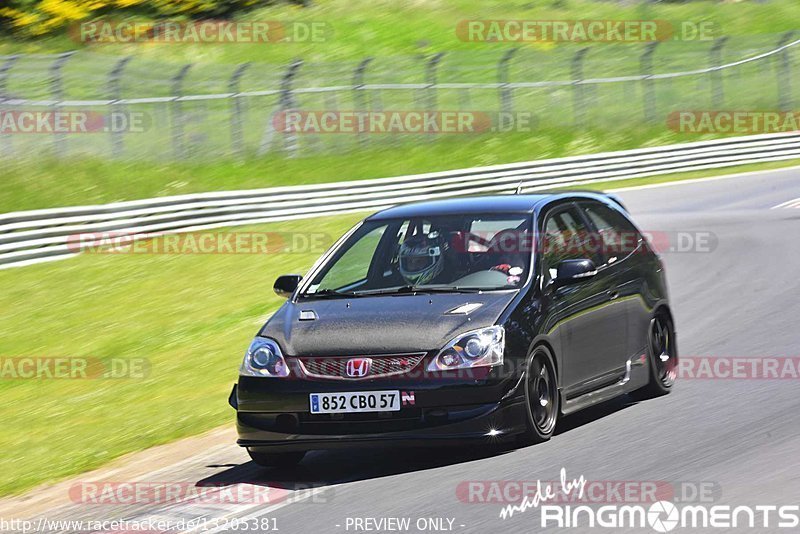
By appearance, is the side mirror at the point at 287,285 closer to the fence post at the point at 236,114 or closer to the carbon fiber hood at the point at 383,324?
the carbon fiber hood at the point at 383,324

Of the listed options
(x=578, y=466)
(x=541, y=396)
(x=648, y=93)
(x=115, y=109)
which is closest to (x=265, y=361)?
(x=541, y=396)

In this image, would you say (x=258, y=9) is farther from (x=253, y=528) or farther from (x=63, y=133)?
(x=253, y=528)

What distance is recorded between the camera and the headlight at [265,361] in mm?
7680

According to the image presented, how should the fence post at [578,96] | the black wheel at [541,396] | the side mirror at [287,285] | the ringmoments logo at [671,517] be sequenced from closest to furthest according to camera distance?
1. the ringmoments logo at [671,517]
2. the black wheel at [541,396]
3. the side mirror at [287,285]
4. the fence post at [578,96]

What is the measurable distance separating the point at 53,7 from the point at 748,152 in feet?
63.3

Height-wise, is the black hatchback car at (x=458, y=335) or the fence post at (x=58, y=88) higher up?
the black hatchback car at (x=458, y=335)

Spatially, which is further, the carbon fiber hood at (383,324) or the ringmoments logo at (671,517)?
the carbon fiber hood at (383,324)

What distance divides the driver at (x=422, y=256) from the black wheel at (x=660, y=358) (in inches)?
71.2

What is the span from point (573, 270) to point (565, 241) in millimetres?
678
